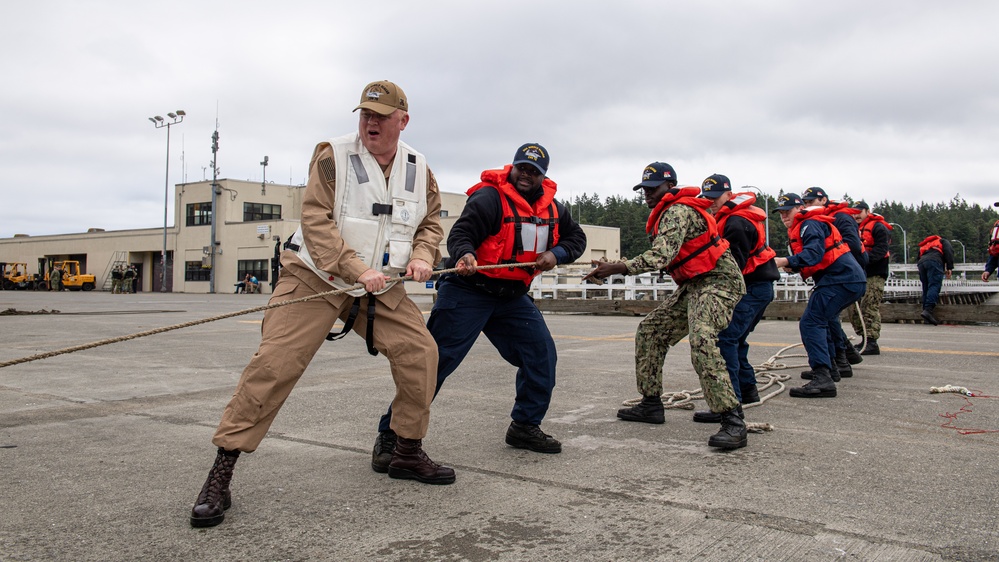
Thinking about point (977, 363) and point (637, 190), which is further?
point (977, 363)

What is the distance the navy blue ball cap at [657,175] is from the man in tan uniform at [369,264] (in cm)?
186

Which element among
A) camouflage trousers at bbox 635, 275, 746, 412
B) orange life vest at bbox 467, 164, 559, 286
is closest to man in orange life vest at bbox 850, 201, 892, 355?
camouflage trousers at bbox 635, 275, 746, 412

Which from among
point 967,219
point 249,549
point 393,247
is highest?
point 967,219

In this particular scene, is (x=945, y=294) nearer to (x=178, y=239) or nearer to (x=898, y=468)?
(x=898, y=468)

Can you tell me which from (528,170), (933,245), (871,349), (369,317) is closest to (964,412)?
(528,170)

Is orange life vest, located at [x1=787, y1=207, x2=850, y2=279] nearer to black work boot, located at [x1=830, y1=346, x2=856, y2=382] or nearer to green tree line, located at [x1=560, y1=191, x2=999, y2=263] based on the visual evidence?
black work boot, located at [x1=830, y1=346, x2=856, y2=382]

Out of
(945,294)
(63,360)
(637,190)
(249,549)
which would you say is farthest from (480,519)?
(945,294)

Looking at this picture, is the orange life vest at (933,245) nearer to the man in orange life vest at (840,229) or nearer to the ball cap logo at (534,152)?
the man in orange life vest at (840,229)

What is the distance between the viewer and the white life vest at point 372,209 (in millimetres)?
3602

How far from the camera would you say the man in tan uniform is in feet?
11.3

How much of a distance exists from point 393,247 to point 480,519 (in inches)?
54.3

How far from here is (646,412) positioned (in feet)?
17.1

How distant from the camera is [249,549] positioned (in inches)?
110

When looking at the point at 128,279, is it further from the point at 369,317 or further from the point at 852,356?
the point at 369,317
